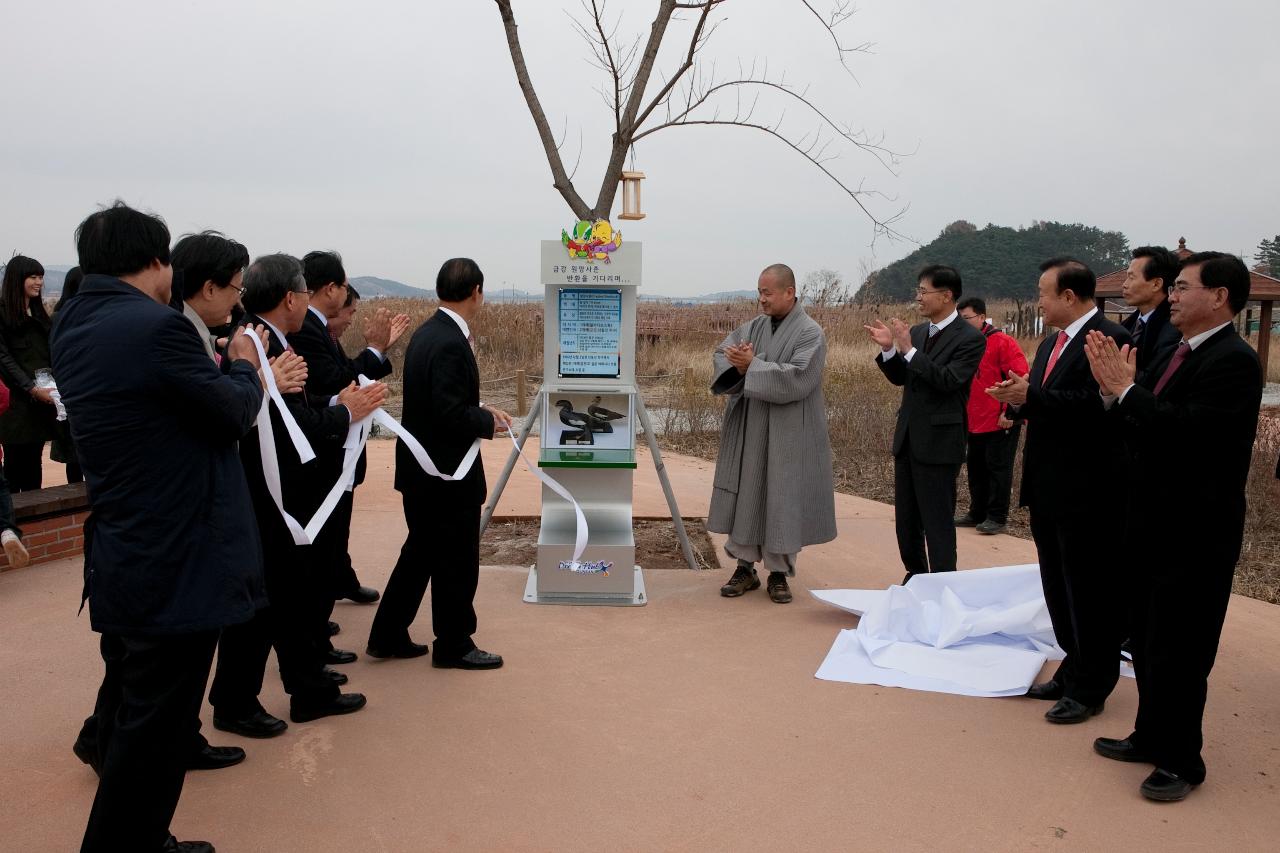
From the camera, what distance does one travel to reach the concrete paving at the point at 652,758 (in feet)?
10.6

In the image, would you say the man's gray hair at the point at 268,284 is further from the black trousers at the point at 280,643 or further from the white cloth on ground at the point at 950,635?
the white cloth on ground at the point at 950,635

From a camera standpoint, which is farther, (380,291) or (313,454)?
(380,291)

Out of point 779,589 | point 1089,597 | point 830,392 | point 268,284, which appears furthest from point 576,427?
point 830,392

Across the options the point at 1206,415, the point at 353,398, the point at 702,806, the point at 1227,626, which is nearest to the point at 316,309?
the point at 353,398

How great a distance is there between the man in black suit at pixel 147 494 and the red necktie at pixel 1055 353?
11.0ft

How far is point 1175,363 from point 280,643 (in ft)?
11.7

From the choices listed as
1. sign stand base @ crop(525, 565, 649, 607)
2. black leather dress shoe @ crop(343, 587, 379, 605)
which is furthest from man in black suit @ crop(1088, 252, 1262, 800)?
black leather dress shoe @ crop(343, 587, 379, 605)

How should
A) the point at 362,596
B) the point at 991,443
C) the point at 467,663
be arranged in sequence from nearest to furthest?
the point at 467,663
the point at 362,596
the point at 991,443

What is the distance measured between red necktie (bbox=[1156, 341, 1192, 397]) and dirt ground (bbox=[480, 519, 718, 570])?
3.44m

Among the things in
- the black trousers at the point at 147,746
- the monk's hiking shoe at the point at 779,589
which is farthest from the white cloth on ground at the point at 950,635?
the black trousers at the point at 147,746

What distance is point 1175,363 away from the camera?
12.1ft

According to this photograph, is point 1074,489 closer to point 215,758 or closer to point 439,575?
point 439,575

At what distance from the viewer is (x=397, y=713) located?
4102 mm

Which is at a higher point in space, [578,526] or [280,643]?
[578,526]
